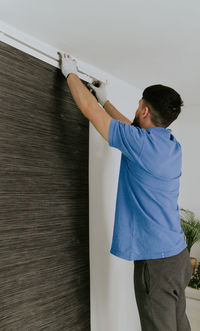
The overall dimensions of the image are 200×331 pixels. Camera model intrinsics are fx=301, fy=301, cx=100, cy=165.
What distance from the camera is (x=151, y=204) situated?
1.52 m

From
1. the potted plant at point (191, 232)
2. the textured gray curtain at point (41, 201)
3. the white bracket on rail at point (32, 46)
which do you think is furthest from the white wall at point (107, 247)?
the potted plant at point (191, 232)

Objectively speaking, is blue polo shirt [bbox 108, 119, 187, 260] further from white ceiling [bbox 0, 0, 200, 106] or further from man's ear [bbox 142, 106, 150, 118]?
white ceiling [bbox 0, 0, 200, 106]

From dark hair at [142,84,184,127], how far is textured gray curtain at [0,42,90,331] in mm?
478

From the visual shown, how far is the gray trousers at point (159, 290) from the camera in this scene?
145 centimetres

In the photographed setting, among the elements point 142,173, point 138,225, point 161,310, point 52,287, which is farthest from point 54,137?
point 161,310

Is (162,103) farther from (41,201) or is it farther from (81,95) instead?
(41,201)

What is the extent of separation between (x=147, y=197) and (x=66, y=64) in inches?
32.9

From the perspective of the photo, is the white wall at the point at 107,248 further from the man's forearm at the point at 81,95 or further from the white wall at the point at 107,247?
the man's forearm at the point at 81,95

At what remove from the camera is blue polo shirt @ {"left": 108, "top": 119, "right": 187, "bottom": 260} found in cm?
143

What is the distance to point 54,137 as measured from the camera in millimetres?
1647

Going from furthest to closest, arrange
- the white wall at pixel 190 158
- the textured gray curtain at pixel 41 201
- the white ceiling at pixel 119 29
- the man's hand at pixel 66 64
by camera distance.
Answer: the white wall at pixel 190 158 < the man's hand at pixel 66 64 < the textured gray curtain at pixel 41 201 < the white ceiling at pixel 119 29

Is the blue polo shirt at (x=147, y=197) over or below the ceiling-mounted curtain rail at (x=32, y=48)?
below

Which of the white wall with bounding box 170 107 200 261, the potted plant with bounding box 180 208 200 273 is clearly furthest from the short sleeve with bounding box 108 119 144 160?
the white wall with bounding box 170 107 200 261

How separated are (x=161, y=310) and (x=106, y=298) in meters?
0.60
